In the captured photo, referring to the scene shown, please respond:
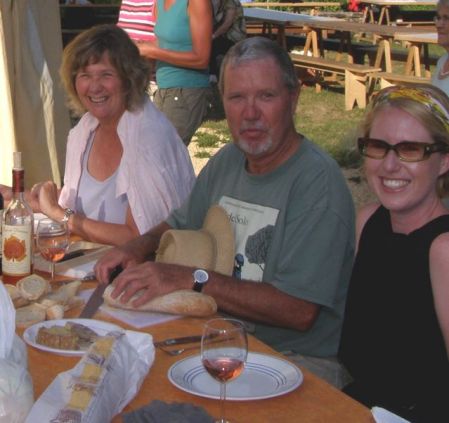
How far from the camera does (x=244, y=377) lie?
1965 mm

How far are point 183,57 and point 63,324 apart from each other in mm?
2754

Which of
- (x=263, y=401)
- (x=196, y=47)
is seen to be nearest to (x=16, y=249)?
(x=263, y=401)

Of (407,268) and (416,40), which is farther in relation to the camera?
(416,40)

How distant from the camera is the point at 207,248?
2.72 meters

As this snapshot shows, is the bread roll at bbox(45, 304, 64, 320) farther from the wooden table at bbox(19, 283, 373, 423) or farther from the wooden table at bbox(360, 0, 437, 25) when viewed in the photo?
the wooden table at bbox(360, 0, 437, 25)

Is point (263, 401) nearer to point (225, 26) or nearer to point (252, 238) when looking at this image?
point (252, 238)

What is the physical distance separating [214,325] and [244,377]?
0.68ft

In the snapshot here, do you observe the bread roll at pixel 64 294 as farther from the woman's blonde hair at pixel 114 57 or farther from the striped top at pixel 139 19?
the striped top at pixel 139 19

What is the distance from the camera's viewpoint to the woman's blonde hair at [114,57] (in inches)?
139

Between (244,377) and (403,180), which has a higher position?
(403,180)

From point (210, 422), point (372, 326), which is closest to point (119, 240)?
point (372, 326)

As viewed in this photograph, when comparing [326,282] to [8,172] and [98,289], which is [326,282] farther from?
[8,172]

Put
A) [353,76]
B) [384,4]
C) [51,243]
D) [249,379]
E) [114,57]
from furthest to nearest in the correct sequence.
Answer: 1. [384,4]
2. [353,76]
3. [114,57]
4. [51,243]
5. [249,379]

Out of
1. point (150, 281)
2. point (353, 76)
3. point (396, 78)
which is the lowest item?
point (353, 76)
